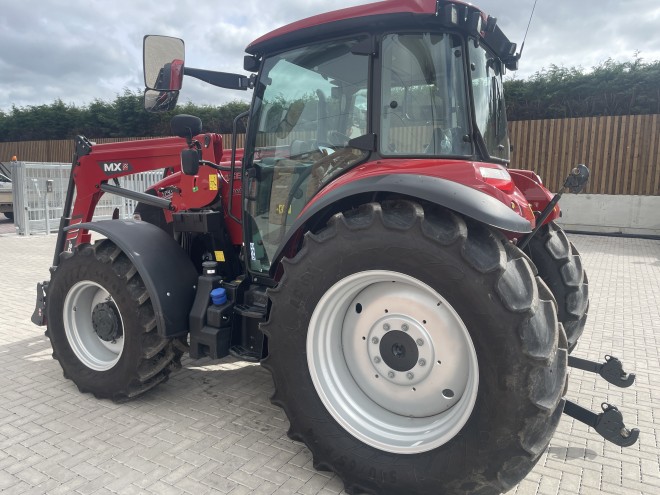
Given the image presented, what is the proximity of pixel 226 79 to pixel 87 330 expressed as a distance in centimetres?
206

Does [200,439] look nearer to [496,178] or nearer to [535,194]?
[496,178]

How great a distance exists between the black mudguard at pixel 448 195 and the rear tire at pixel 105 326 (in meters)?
1.59

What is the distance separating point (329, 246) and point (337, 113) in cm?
91

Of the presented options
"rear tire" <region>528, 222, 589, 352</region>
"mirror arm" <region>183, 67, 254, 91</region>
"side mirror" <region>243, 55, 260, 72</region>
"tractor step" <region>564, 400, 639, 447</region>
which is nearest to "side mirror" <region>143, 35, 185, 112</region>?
"mirror arm" <region>183, 67, 254, 91</region>

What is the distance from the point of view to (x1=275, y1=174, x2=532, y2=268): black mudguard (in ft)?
6.95

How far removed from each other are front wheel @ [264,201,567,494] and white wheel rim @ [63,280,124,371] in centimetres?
159

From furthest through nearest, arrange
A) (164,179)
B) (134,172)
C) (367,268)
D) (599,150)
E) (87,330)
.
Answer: (599,150)
(164,179)
(134,172)
(87,330)
(367,268)

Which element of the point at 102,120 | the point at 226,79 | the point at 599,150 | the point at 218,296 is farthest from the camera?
the point at 102,120

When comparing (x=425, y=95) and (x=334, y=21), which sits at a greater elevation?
(x=334, y=21)

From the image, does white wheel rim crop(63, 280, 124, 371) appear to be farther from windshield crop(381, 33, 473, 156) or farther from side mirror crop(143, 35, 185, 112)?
windshield crop(381, 33, 473, 156)

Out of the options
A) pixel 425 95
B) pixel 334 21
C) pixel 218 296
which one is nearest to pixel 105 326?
pixel 218 296

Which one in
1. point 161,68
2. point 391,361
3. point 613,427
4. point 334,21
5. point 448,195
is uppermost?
point 334,21

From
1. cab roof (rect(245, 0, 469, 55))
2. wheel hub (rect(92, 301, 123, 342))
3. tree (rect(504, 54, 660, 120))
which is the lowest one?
wheel hub (rect(92, 301, 123, 342))

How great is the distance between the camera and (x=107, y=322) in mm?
3445
